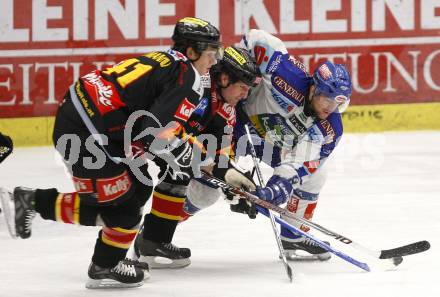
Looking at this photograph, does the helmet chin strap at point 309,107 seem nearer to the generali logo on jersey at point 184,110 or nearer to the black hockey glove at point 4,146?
the generali logo on jersey at point 184,110

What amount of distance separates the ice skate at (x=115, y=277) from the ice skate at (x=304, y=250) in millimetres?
794

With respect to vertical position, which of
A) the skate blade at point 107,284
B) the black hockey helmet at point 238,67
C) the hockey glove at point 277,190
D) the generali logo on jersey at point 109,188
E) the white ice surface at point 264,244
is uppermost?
the black hockey helmet at point 238,67

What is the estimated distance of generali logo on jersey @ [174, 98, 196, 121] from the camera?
3.47 metres

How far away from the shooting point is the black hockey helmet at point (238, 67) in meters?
3.97

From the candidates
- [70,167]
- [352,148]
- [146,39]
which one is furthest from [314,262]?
[146,39]

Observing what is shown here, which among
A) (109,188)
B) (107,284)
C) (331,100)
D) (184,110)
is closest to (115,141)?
(109,188)

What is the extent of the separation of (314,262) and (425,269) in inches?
19.0

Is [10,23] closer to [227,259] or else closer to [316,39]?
[316,39]

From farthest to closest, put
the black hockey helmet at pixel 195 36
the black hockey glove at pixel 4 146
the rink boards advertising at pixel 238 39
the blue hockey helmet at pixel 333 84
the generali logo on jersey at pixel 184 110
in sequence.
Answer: the rink boards advertising at pixel 238 39 → the black hockey glove at pixel 4 146 → the blue hockey helmet at pixel 333 84 → the black hockey helmet at pixel 195 36 → the generali logo on jersey at pixel 184 110

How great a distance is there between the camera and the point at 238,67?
397cm

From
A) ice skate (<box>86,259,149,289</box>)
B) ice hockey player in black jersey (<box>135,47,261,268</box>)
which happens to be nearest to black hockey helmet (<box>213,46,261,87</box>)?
ice hockey player in black jersey (<box>135,47,261,268</box>)

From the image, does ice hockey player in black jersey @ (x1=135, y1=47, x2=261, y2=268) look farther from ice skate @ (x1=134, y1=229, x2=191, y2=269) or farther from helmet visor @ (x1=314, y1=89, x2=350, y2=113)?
helmet visor @ (x1=314, y1=89, x2=350, y2=113)

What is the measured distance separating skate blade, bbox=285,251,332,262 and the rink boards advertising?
368 cm

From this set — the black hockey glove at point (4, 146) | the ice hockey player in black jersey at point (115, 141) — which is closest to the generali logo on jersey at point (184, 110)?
the ice hockey player in black jersey at point (115, 141)
